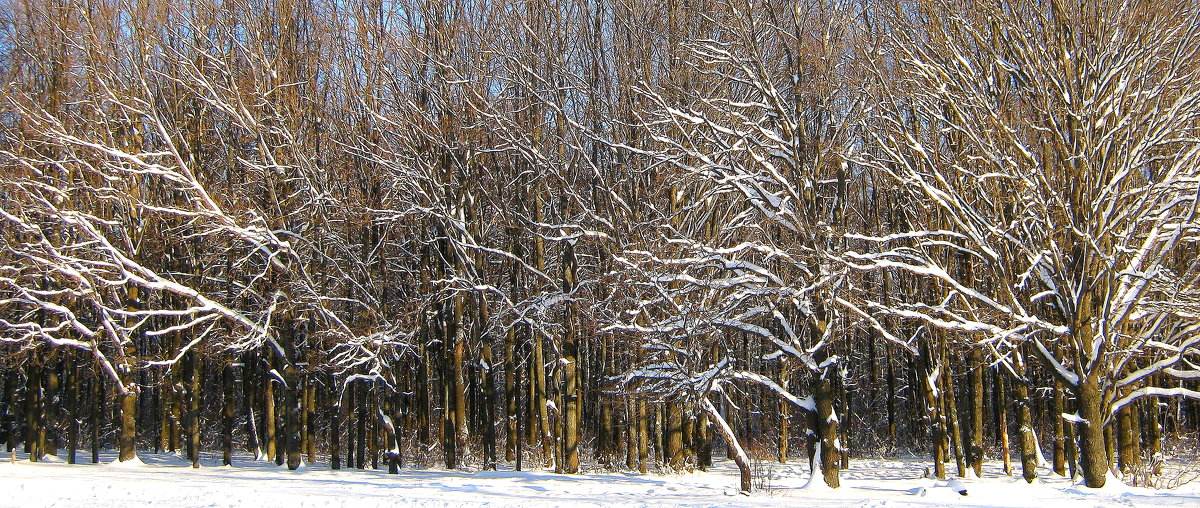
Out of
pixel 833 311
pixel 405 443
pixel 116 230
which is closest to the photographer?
pixel 833 311

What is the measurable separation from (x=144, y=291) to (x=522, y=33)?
43.1 feet

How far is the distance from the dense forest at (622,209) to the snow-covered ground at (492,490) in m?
1.04

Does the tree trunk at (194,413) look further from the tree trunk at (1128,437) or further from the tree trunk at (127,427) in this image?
the tree trunk at (1128,437)

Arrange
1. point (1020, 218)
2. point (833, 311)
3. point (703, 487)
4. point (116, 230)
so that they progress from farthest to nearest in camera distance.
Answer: point (116, 230), point (703, 487), point (833, 311), point (1020, 218)

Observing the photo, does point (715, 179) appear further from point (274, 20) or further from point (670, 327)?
point (274, 20)

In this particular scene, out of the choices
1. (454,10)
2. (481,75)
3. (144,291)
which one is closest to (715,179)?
(481,75)

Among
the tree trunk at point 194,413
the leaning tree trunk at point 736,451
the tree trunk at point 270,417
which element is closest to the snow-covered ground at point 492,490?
the leaning tree trunk at point 736,451

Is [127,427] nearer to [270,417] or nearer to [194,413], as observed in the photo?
[194,413]

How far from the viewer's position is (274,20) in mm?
22719

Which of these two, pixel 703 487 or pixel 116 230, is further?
pixel 116 230

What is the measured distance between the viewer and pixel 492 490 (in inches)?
581

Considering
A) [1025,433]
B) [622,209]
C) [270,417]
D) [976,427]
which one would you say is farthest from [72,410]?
[1025,433]

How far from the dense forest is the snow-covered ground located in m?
1.04

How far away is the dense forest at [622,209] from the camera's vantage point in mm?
12148
